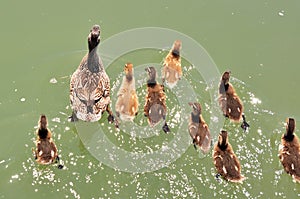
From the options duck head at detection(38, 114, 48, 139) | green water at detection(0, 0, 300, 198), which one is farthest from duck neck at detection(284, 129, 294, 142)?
duck head at detection(38, 114, 48, 139)

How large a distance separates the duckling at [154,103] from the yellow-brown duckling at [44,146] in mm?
1326

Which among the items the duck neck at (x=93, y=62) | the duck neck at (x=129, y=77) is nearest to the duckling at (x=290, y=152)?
the duck neck at (x=129, y=77)

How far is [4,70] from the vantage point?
659 centimetres

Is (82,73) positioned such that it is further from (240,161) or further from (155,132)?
(240,161)

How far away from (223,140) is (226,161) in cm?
26

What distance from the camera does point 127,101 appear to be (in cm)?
611

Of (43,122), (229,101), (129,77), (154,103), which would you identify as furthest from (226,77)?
(43,122)

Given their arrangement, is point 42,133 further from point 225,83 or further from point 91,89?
point 225,83

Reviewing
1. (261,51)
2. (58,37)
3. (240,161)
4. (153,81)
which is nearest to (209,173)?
(240,161)

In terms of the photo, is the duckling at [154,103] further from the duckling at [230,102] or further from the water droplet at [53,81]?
the water droplet at [53,81]

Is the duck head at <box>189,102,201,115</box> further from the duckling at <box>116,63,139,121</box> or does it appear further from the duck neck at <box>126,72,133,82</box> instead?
the duck neck at <box>126,72,133,82</box>

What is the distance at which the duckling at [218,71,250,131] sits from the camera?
20.2ft

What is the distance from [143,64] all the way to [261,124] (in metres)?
1.96

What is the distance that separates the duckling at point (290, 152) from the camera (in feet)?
18.4
